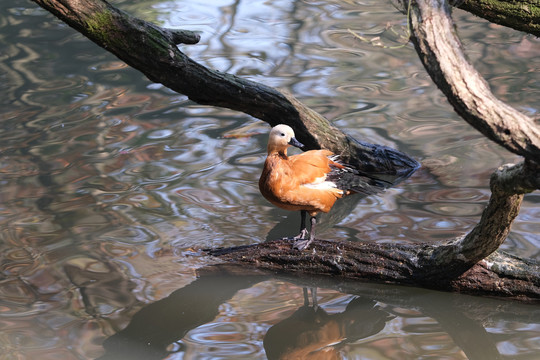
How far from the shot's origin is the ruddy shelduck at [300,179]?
390cm

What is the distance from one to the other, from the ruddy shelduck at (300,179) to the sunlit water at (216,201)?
489mm

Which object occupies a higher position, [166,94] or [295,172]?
[295,172]

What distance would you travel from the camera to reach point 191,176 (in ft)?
18.5

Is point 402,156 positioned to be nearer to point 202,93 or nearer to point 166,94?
point 202,93

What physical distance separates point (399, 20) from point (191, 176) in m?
4.98

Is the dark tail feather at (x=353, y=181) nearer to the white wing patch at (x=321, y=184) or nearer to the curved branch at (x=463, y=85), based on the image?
the white wing patch at (x=321, y=184)

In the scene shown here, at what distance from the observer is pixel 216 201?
518 centimetres

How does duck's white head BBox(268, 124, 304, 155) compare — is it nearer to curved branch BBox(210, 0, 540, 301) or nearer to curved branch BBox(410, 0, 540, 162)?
curved branch BBox(210, 0, 540, 301)

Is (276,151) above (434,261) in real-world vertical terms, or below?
above

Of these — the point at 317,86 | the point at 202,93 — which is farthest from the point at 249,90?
the point at 317,86

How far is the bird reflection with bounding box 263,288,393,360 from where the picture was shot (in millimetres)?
3417

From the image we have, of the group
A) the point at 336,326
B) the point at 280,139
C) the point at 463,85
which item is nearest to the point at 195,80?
the point at 280,139

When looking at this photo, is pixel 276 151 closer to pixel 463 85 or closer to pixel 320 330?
pixel 320 330

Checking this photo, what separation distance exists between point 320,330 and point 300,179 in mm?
924
